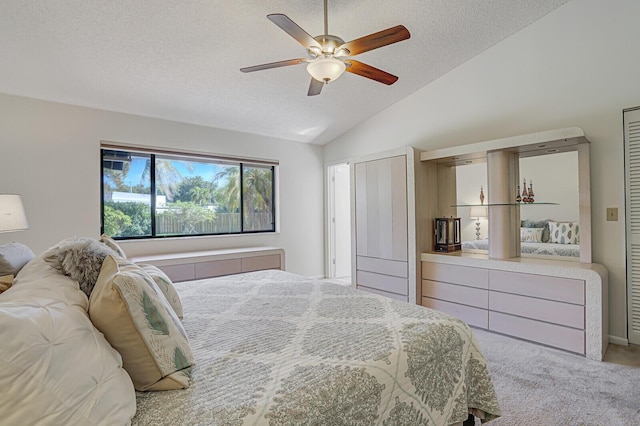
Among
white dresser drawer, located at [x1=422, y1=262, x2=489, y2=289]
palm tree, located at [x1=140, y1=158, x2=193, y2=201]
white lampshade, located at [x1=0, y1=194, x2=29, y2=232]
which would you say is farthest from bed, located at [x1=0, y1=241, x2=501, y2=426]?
palm tree, located at [x1=140, y1=158, x2=193, y2=201]

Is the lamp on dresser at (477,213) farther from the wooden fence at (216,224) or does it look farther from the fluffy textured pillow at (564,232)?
the wooden fence at (216,224)

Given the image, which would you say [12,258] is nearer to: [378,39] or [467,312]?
[378,39]

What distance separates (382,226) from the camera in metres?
3.87

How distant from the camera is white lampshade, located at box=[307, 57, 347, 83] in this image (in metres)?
2.01

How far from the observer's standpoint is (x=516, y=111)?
10.8 feet

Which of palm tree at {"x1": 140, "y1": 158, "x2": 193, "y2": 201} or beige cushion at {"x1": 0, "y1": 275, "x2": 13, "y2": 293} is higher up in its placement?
palm tree at {"x1": 140, "y1": 158, "x2": 193, "y2": 201}

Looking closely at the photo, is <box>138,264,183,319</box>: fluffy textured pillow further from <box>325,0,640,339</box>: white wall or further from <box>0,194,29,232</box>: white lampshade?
<box>325,0,640,339</box>: white wall

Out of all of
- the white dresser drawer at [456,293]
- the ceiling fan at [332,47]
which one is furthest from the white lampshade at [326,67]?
the white dresser drawer at [456,293]

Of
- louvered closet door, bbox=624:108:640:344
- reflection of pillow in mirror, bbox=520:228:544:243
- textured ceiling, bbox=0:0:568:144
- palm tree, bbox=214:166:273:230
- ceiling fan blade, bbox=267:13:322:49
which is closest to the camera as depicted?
ceiling fan blade, bbox=267:13:322:49

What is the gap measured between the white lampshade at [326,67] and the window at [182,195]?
2.66m

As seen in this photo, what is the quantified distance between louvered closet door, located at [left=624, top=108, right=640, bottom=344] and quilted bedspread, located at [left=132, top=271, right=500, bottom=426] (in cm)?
217

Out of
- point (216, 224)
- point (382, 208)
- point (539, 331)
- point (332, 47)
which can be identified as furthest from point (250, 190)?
point (539, 331)

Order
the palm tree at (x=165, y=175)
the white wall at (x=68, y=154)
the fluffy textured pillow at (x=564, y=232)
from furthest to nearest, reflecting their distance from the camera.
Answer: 1. the palm tree at (x=165, y=175)
2. the white wall at (x=68, y=154)
3. the fluffy textured pillow at (x=564, y=232)

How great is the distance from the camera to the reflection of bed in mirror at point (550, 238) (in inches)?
115
